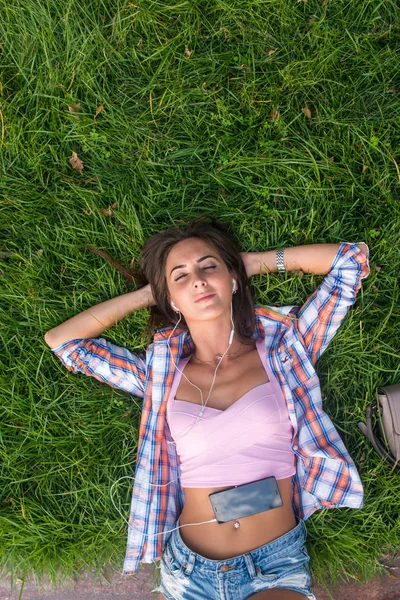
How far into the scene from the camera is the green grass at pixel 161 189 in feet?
13.5

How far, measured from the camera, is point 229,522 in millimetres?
3504

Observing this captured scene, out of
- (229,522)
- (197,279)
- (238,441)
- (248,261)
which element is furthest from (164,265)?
(229,522)

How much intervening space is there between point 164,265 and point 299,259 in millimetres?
1032

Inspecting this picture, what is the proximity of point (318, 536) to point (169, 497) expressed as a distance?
4.13ft

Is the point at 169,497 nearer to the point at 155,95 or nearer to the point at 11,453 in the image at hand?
the point at 11,453

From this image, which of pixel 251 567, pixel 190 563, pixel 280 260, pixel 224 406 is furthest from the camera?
pixel 280 260

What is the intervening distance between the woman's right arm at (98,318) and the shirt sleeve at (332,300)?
1.24 m

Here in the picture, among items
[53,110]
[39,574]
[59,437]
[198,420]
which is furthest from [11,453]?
[53,110]

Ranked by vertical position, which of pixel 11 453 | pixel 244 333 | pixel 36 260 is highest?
pixel 36 260

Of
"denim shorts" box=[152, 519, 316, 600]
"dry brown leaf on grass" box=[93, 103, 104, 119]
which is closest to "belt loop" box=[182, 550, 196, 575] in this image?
"denim shorts" box=[152, 519, 316, 600]

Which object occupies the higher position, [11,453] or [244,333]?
[244,333]

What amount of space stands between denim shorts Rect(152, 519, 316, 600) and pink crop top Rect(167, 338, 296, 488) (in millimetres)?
460

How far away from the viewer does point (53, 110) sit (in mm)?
4262

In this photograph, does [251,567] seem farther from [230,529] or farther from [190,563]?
[190,563]
